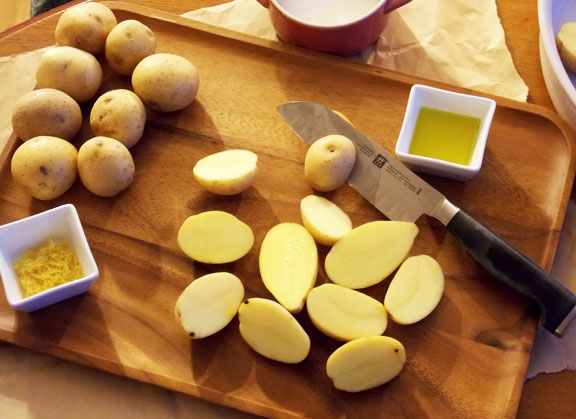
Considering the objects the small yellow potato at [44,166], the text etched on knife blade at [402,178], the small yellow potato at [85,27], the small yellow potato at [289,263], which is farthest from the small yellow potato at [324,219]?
the small yellow potato at [85,27]

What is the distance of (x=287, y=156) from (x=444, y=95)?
1.10ft

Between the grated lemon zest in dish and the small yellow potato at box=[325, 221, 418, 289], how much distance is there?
1.50 feet

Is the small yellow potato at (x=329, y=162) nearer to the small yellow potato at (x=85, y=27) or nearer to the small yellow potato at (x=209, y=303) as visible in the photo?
the small yellow potato at (x=209, y=303)

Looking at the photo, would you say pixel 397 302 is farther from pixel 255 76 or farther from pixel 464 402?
pixel 255 76

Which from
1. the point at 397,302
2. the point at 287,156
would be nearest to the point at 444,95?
the point at 287,156

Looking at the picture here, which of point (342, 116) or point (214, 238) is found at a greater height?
point (342, 116)

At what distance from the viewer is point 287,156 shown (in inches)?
51.1

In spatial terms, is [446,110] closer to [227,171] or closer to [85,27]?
[227,171]

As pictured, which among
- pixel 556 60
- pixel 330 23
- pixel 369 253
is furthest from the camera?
pixel 330 23

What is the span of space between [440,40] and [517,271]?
2.03 feet

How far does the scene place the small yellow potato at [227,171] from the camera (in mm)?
1213

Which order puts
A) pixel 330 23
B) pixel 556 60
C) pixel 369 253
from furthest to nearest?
pixel 330 23 → pixel 556 60 → pixel 369 253

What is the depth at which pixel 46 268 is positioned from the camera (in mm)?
1131

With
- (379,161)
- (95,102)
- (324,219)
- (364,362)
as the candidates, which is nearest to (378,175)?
Answer: (379,161)
